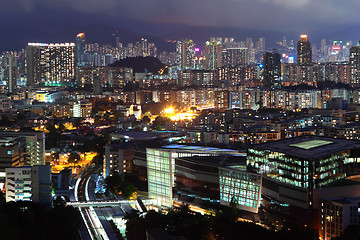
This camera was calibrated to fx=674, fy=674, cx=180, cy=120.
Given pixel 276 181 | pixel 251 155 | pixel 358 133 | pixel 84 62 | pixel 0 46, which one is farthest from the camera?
pixel 0 46

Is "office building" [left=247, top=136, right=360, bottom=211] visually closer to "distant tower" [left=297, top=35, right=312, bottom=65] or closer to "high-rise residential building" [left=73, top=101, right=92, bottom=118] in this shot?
"high-rise residential building" [left=73, top=101, right=92, bottom=118]

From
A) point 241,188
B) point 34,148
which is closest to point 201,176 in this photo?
point 241,188

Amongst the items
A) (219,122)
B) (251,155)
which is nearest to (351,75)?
(219,122)

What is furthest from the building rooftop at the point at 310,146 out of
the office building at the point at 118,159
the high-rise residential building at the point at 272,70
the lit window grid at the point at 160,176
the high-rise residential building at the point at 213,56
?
the high-rise residential building at the point at 213,56

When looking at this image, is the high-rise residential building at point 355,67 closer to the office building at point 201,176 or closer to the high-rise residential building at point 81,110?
the high-rise residential building at point 81,110

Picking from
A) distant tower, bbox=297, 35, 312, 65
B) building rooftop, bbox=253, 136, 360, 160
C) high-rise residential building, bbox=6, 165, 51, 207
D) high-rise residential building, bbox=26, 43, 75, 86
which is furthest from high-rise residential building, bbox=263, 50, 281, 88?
high-rise residential building, bbox=6, 165, 51, 207

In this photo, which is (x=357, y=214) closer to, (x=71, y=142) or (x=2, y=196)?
(x=2, y=196)
